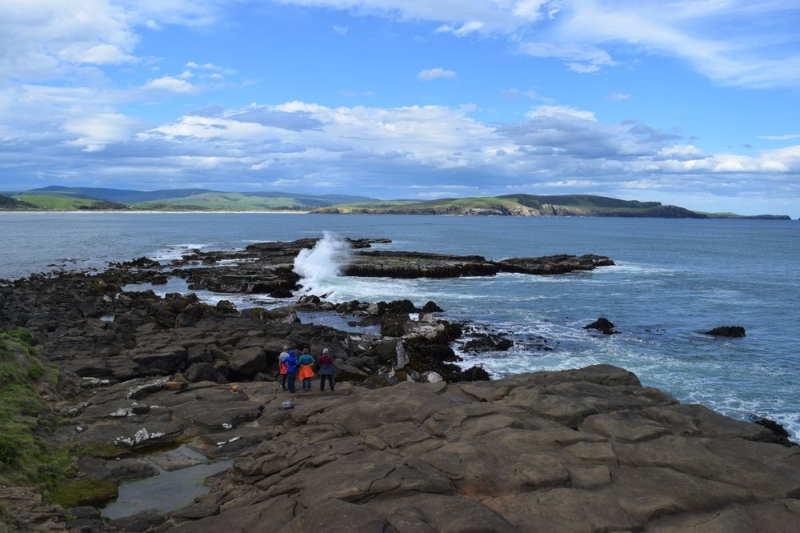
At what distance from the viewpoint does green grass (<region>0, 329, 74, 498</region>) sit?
14.8 meters

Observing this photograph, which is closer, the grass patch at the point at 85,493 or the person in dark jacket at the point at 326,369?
the grass patch at the point at 85,493

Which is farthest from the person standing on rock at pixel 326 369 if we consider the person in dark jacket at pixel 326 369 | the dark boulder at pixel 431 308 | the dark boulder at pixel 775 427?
the dark boulder at pixel 431 308

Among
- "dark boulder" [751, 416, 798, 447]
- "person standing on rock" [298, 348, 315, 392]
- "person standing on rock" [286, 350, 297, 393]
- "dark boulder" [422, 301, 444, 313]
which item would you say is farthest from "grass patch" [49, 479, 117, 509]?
"dark boulder" [422, 301, 444, 313]

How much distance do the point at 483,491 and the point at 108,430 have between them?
12952 mm

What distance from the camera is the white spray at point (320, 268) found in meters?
61.1

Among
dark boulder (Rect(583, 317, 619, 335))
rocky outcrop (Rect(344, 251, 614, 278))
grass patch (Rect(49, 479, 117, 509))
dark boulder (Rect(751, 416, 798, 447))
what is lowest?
dark boulder (Rect(751, 416, 798, 447))

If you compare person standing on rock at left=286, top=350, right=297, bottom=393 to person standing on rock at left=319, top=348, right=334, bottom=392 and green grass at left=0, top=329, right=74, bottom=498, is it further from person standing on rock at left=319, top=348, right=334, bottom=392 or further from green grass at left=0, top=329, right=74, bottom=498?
green grass at left=0, top=329, right=74, bottom=498

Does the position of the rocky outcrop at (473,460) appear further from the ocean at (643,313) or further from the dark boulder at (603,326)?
the dark boulder at (603,326)

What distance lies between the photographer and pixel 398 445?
15.6m

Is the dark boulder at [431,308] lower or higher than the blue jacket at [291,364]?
lower

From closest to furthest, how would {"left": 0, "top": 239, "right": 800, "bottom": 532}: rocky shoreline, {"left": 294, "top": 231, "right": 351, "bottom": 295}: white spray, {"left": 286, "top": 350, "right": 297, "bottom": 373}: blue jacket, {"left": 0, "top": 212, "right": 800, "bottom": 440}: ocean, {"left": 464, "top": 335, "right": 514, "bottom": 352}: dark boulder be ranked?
1. {"left": 0, "top": 239, "right": 800, "bottom": 532}: rocky shoreline
2. {"left": 286, "top": 350, "right": 297, "bottom": 373}: blue jacket
3. {"left": 0, "top": 212, "right": 800, "bottom": 440}: ocean
4. {"left": 464, "top": 335, "right": 514, "bottom": 352}: dark boulder
5. {"left": 294, "top": 231, "right": 351, "bottom": 295}: white spray

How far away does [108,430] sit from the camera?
1881cm

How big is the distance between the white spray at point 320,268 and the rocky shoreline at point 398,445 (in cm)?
2880

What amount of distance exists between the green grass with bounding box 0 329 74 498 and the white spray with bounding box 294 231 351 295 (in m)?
35.3
